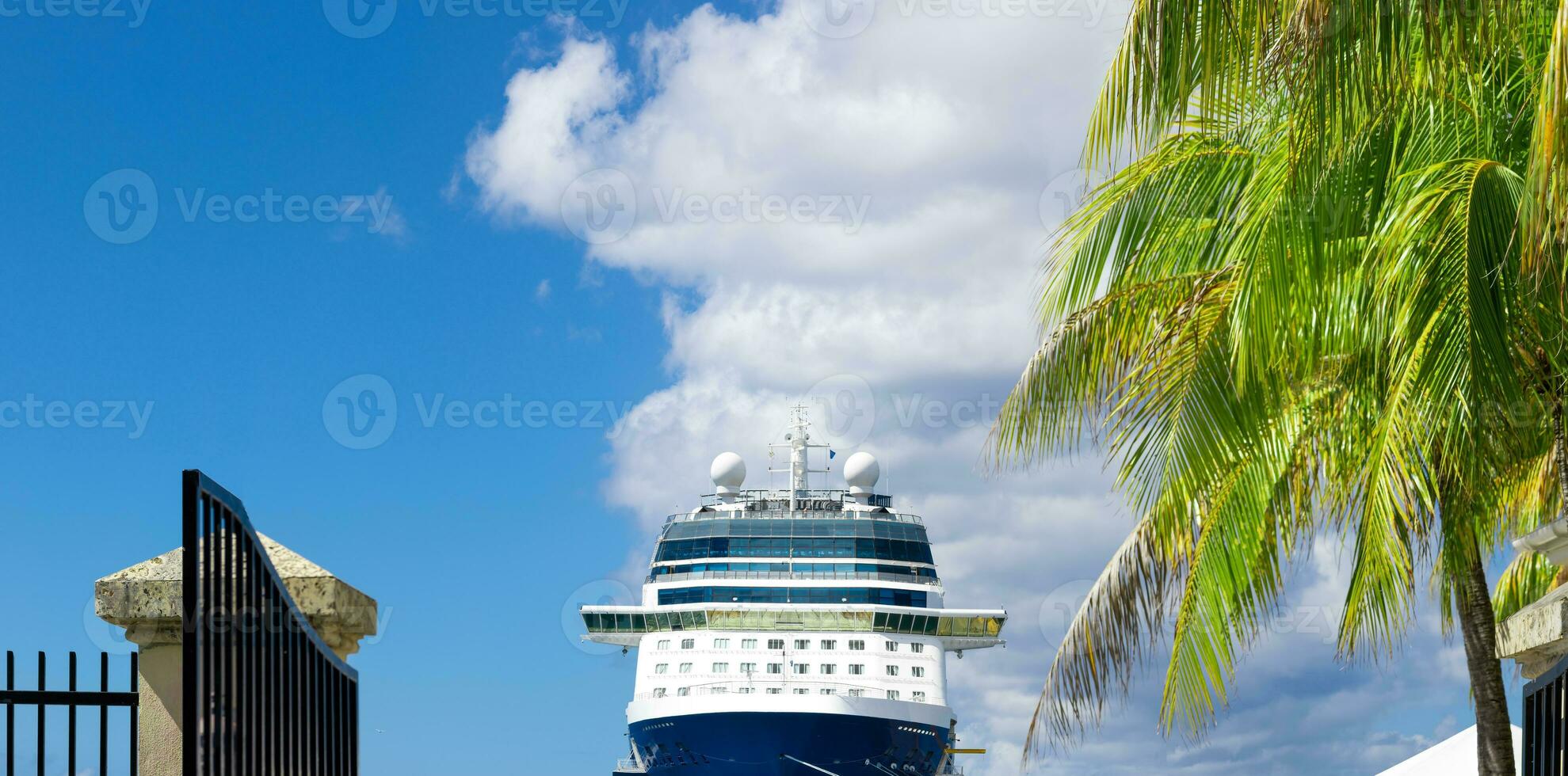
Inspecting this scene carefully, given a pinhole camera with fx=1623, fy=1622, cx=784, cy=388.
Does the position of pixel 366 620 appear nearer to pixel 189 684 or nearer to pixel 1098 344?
Result: pixel 189 684

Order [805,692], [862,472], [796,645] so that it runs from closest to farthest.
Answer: [805,692], [796,645], [862,472]

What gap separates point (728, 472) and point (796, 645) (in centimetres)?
906

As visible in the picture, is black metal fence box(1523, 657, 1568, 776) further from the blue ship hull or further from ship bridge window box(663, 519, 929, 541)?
ship bridge window box(663, 519, 929, 541)

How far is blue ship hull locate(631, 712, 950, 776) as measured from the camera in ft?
123

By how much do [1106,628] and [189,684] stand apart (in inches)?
312

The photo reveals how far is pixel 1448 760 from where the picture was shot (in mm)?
14062

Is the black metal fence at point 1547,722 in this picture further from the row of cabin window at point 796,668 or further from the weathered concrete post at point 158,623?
the row of cabin window at point 796,668

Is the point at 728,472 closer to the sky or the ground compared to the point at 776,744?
closer to the sky

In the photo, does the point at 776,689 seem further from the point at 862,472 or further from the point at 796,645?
the point at 862,472

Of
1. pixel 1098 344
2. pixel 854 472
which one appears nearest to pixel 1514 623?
pixel 1098 344

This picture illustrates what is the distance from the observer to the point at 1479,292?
6.88 m

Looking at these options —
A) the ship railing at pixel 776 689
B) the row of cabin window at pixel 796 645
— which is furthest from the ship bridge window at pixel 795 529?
the ship railing at pixel 776 689

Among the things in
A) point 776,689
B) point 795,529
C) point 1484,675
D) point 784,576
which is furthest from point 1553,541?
point 795,529

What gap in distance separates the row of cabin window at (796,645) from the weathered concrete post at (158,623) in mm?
36970
